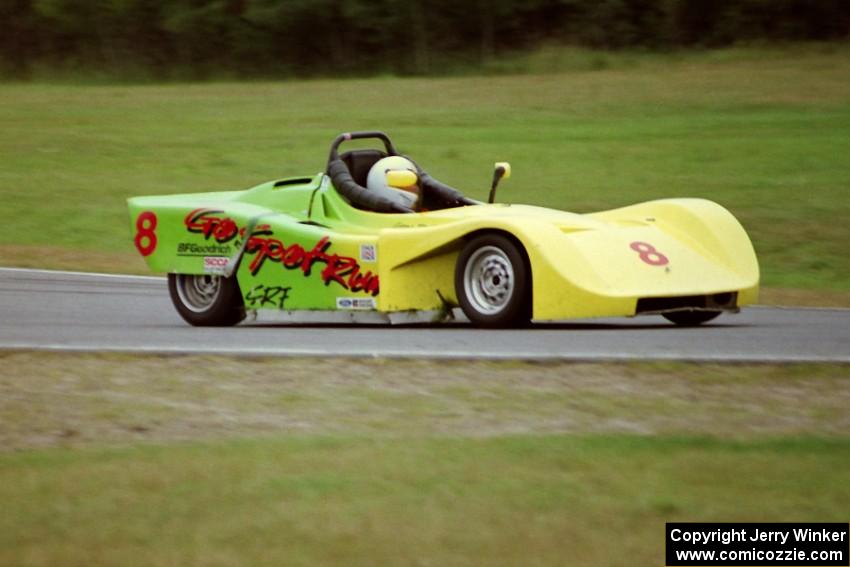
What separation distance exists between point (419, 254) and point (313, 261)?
0.94 meters

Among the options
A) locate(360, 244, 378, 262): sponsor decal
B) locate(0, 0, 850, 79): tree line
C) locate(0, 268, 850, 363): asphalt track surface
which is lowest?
locate(0, 268, 850, 363): asphalt track surface

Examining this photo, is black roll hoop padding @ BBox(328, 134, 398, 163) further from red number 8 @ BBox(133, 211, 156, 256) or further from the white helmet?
red number 8 @ BBox(133, 211, 156, 256)

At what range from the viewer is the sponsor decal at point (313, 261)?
36.6 ft

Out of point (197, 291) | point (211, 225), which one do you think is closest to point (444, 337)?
point (211, 225)

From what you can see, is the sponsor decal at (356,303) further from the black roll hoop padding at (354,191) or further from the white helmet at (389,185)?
the white helmet at (389,185)

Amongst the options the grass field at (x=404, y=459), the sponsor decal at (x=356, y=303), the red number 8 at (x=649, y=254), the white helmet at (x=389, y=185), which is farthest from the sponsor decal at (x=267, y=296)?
the red number 8 at (x=649, y=254)

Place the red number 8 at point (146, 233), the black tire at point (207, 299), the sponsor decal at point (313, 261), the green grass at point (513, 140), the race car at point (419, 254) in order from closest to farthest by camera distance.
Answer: the race car at point (419, 254)
the sponsor decal at point (313, 261)
the black tire at point (207, 299)
the red number 8 at point (146, 233)
the green grass at point (513, 140)

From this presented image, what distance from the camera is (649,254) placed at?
10633mm

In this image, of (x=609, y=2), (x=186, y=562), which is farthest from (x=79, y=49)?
(x=186, y=562)

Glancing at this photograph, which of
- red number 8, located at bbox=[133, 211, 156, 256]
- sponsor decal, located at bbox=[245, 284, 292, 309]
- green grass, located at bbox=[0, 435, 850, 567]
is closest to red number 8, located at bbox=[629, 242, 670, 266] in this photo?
sponsor decal, located at bbox=[245, 284, 292, 309]

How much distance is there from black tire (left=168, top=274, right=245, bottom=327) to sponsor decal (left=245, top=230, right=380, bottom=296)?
1.25ft

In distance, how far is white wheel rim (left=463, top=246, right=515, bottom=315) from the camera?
10.5 meters

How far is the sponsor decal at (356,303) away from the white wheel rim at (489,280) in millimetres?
770

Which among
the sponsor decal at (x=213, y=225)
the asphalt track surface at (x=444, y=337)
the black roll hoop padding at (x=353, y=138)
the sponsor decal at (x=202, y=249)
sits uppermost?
the black roll hoop padding at (x=353, y=138)
